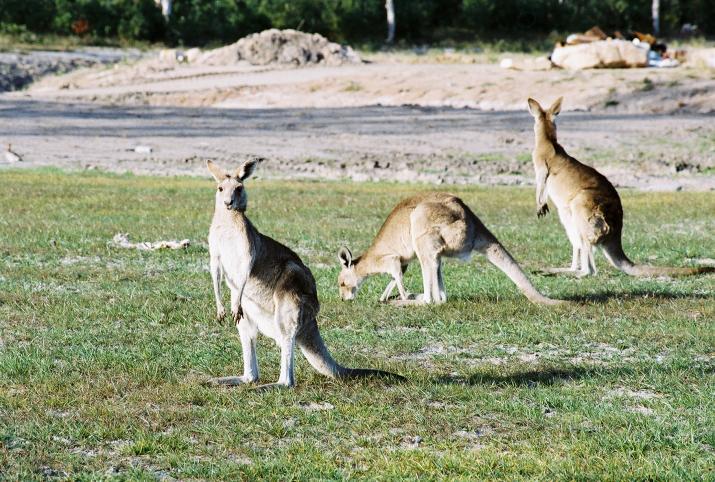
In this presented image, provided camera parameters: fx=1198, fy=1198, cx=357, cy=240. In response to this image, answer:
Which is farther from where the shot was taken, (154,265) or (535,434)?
(154,265)

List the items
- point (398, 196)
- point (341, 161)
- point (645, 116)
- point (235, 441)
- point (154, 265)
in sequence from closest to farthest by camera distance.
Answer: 1. point (235, 441)
2. point (154, 265)
3. point (398, 196)
4. point (341, 161)
5. point (645, 116)

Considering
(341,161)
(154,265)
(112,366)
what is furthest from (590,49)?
(112,366)

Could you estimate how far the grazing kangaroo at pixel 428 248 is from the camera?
26.6 feet

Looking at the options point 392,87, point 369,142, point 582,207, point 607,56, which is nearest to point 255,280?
point 582,207

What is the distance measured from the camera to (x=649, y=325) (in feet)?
24.6

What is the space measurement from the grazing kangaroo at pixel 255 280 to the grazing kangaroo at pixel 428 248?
246 cm

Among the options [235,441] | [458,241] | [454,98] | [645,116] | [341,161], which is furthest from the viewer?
[454,98]

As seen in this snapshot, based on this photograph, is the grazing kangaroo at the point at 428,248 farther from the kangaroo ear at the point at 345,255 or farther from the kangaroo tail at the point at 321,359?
the kangaroo tail at the point at 321,359

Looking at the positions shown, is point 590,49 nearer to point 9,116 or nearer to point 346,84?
point 346,84

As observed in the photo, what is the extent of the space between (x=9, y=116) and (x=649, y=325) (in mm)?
18689

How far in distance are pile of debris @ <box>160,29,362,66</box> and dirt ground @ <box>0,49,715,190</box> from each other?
0.93 meters

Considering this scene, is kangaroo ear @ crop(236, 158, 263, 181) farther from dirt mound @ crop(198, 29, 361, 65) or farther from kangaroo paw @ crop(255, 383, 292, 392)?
dirt mound @ crop(198, 29, 361, 65)

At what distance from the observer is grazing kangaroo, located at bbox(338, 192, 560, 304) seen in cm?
811

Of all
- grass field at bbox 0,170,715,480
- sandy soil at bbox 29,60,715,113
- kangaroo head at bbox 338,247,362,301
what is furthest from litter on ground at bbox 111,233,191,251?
sandy soil at bbox 29,60,715,113
